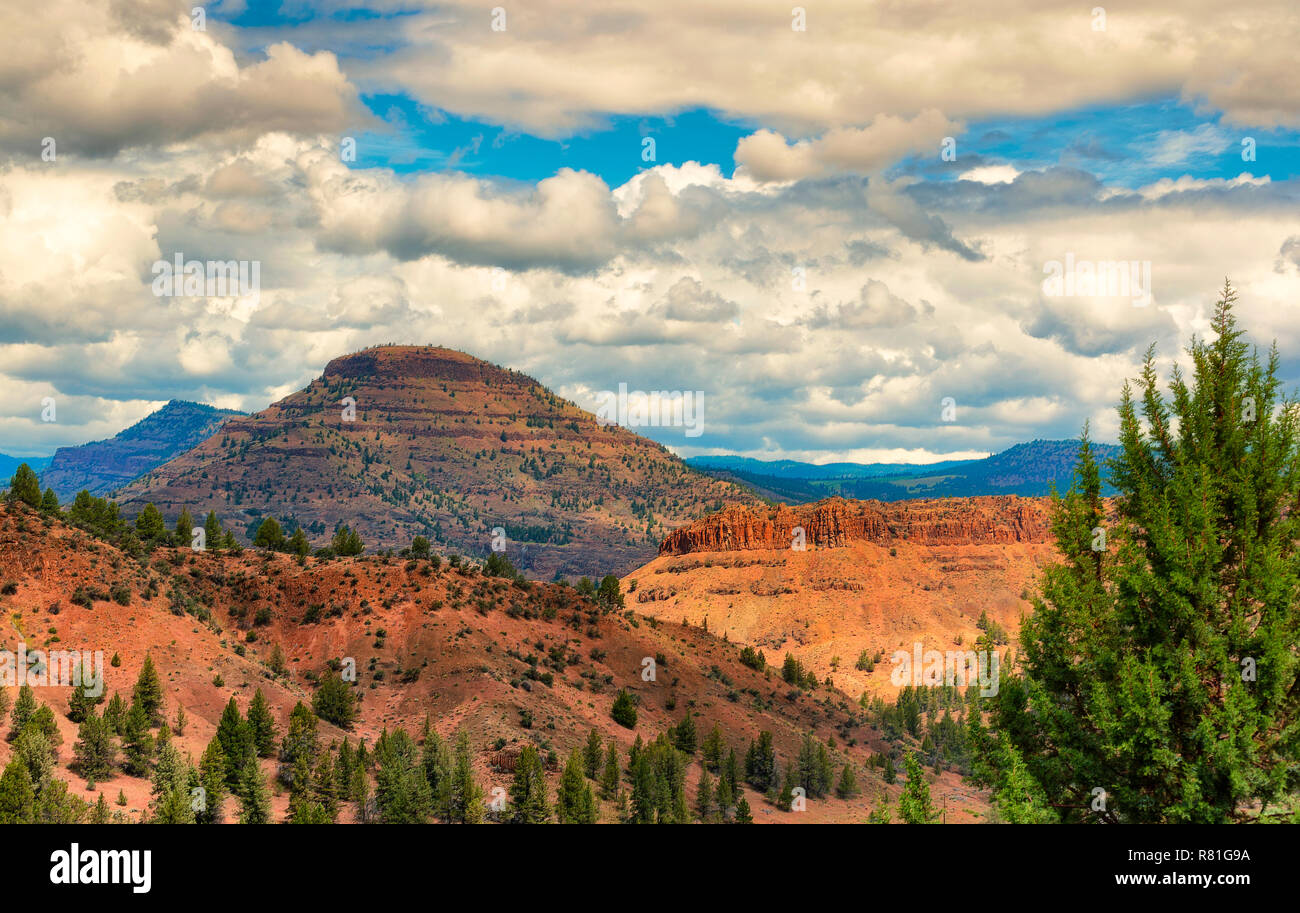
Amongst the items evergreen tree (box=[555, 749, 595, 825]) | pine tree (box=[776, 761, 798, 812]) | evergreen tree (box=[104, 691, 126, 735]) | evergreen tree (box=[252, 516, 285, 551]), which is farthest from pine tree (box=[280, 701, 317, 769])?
evergreen tree (box=[252, 516, 285, 551])

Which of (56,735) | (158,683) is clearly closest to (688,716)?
(158,683)

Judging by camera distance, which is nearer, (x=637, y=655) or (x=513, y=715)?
(x=513, y=715)

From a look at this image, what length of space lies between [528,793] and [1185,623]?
58804 millimetres

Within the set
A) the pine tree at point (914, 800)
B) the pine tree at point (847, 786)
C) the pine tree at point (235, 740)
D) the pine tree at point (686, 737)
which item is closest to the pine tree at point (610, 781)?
the pine tree at point (686, 737)

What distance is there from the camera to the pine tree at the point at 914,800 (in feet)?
60.0

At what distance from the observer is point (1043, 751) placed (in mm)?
17391

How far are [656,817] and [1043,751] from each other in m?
59.5

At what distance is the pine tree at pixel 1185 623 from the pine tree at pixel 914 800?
2.43m

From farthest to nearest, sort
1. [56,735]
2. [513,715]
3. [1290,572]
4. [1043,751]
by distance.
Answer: [513,715] → [56,735] → [1043,751] → [1290,572]

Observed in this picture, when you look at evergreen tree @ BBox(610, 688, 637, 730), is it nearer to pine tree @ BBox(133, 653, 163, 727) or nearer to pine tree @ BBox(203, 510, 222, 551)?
pine tree @ BBox(133, 653, 163, 727)

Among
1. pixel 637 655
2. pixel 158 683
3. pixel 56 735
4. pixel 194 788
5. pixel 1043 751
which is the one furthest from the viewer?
pixel 637 655
